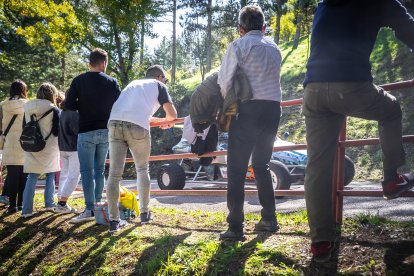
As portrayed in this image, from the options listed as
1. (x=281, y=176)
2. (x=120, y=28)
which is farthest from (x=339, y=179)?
(x=120, y=28)

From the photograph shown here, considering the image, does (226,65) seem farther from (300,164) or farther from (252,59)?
(300,164)

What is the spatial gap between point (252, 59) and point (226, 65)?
0.23 m

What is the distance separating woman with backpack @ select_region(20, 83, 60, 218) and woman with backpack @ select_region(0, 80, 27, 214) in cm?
54

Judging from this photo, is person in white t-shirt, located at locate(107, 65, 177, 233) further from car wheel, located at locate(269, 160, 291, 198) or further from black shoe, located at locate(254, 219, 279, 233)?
car wheel, located at locate(269, 160, 291, 198)

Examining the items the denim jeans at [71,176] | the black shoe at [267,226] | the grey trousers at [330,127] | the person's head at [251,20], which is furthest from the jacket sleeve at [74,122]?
the grey trousers at [330,127]

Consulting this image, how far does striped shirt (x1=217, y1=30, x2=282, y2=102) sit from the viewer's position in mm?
3201

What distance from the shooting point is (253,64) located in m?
3.25

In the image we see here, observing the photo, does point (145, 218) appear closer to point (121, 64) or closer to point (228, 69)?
point (228, 69)

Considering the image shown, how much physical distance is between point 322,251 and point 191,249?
1.11 meters

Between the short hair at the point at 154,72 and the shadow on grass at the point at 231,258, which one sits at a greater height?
the short hair at the point at 154,72

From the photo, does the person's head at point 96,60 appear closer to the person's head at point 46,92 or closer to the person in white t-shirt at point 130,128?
the person in white t-shirt at point 130,128

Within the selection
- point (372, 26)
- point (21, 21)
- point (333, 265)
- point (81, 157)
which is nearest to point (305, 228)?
point (333, 265)

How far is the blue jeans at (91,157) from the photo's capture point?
4402 mm

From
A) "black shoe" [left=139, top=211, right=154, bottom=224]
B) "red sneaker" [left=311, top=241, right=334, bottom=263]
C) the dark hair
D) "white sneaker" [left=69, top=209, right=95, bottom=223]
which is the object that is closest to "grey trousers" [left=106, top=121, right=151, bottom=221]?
"black shoe" [left=139, top=211, right=154, bottom=224]
